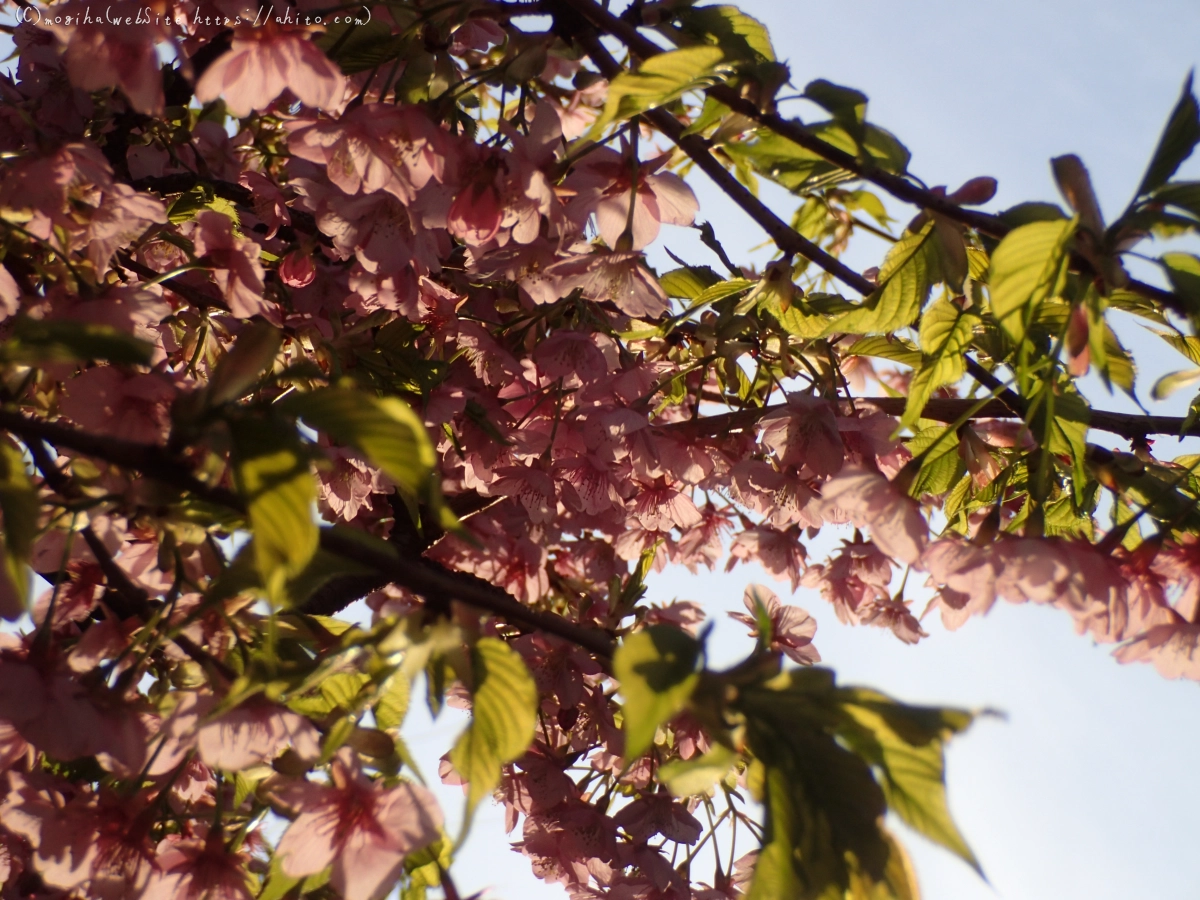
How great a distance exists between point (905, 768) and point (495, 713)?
1.14ft

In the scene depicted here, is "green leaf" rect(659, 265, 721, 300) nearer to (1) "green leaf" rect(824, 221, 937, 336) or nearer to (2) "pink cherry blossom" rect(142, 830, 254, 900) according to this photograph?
(1) "green leaf" rect(824, 221, 937, 336)

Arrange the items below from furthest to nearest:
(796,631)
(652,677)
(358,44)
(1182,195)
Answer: (796,631) < (358,44) < (1182,195) < (652,677)

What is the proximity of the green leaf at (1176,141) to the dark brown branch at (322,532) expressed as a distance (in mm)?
689

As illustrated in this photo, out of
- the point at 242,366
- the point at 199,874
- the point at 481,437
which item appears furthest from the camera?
the point at 481,437

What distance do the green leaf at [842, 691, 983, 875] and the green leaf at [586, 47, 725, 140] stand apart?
63 centimetres

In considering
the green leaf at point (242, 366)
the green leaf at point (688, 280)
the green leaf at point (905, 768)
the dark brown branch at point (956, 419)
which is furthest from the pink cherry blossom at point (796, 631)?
the green leaf at point (242, 366)

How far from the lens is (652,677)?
0.64 m

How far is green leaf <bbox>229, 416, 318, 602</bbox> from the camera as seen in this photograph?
637 millimetres

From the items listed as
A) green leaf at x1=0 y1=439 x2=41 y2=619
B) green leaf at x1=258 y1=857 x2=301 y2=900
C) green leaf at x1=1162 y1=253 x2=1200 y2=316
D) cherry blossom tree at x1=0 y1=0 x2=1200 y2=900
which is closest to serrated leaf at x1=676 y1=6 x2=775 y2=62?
cherry blossom tree at x1=0 y1=0 x2=1200 y2=900

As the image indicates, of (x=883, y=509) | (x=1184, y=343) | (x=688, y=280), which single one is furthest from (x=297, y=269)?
(x=1184, y=343)

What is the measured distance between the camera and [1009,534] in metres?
1.11

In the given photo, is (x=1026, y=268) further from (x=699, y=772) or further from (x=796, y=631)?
(x=796, y=631)

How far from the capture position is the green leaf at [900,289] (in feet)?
3.80

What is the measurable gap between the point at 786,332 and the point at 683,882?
1154mm
